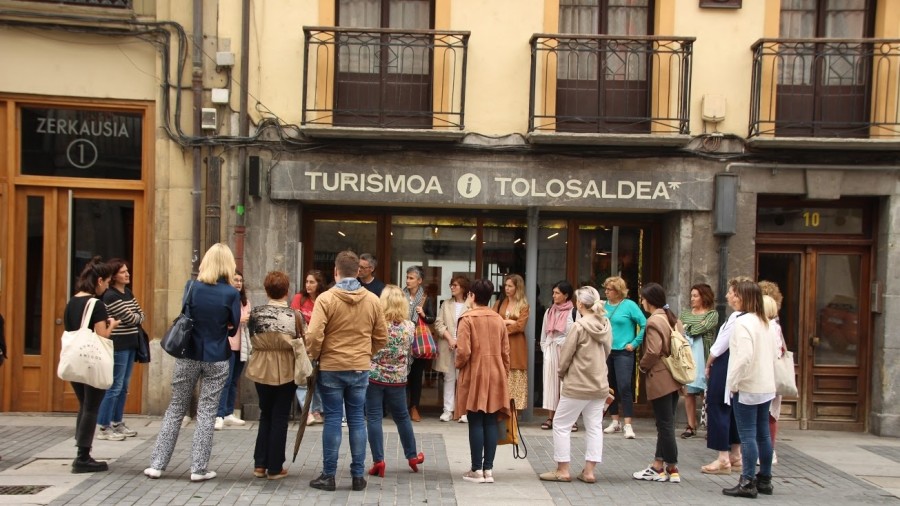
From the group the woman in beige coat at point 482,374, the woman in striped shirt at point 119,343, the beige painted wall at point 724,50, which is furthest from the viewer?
the beige painted wall at point 724,50

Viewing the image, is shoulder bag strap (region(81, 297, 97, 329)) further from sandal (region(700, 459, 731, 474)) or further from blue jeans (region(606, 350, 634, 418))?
sandal (region(700, 459, 731, 474))

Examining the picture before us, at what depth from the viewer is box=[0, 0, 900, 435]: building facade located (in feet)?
35.0

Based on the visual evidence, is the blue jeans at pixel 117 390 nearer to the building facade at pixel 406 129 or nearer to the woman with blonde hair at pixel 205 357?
the building facade at pixel 406 129

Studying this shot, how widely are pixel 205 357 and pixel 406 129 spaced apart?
419cm

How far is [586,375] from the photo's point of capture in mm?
7699

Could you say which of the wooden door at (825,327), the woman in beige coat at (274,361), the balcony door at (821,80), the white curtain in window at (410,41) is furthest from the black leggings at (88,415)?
the balcony door at (821,80)

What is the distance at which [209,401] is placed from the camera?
24.2 feet

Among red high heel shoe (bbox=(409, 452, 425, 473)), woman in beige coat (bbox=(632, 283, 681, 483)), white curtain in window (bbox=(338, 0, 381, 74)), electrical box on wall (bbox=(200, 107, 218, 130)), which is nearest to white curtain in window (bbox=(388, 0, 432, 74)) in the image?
white curtain in window (bbox=(338, 0, 381, 74))

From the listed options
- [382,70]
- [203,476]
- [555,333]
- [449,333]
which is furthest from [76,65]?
[555,333]

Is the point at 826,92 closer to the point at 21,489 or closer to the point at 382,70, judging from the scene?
the point at 382,70

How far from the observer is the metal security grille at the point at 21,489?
705 cm

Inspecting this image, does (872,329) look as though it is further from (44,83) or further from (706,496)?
(44,83)

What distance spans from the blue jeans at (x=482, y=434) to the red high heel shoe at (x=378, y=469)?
779 millimetres

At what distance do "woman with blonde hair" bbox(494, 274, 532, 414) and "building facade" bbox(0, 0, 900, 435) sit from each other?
0.49 meters
